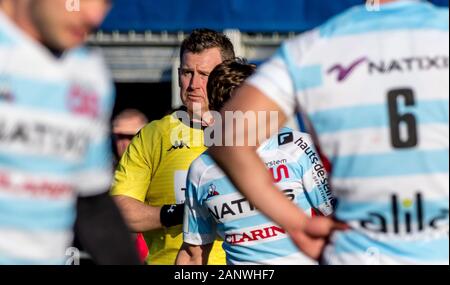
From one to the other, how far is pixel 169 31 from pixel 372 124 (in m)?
7.54

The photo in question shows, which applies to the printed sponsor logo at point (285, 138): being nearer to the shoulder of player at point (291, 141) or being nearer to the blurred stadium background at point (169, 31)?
the shoulder of player at point (291, 141)

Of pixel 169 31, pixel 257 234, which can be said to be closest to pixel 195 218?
pixel 257 234

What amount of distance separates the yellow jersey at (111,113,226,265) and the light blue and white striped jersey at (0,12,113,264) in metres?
2.73

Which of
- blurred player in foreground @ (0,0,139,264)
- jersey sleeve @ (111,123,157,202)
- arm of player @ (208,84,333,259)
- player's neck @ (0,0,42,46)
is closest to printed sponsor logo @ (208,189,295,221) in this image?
jersey sleeve @ (111,123,157,202)

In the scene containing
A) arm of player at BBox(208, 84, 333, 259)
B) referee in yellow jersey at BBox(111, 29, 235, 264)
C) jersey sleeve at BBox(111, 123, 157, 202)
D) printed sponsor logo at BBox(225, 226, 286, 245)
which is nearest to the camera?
arm of player at BBox(208, 84, 333, 259)

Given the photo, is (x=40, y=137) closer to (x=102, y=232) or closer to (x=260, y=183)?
(x=102, y=232)

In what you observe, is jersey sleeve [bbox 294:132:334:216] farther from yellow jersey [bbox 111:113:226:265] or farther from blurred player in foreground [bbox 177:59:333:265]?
yellow jersey [bbox 111:113:226:265]

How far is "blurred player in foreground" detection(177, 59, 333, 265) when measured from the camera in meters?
4.71

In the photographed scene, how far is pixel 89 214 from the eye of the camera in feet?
10.3

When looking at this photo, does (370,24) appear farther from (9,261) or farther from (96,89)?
(9,261)

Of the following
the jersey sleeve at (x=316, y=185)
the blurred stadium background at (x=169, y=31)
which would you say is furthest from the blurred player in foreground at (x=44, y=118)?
the blurred stadium background at (x=169, y=31)

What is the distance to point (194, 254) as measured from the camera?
5.19m

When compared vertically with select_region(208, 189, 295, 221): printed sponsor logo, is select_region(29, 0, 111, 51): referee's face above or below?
above
